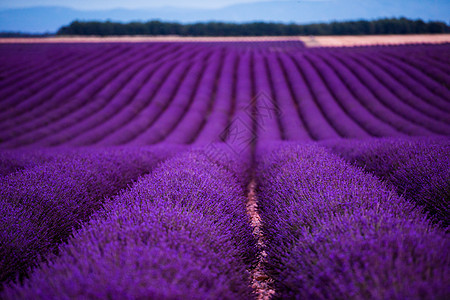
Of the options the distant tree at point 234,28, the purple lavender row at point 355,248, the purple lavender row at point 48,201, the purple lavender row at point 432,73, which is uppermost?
the distant tree at point 234,28

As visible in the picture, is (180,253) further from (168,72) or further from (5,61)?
(5,61)

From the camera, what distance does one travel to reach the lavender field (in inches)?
46.6

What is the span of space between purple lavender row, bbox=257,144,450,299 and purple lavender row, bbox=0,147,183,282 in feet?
5.26

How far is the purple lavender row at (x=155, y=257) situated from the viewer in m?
1.11

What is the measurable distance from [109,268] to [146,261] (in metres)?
0.18

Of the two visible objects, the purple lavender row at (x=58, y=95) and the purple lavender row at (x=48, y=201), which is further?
the purple lavender row at (x=58, y=95)

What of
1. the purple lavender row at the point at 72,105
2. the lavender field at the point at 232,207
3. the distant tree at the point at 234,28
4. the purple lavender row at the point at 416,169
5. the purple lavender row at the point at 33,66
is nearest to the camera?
the lavender field at the point at 232,207

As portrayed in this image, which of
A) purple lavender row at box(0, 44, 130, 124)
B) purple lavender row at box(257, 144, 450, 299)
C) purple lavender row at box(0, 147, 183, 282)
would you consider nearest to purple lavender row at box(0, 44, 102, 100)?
purple lavender row at box(0, 44, 130, 124)

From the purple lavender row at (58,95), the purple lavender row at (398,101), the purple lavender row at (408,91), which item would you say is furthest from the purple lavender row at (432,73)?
the purple lavender row at (58,95)

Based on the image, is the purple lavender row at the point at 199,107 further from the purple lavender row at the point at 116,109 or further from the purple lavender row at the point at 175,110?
the purple lavender row at the point at 116,109

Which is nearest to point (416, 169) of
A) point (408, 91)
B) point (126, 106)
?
point (408, 91)

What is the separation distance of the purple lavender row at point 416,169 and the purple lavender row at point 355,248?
518mm

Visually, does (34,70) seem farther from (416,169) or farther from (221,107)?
(416,169)

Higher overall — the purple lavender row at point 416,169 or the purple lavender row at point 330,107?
the purple lavender row at point 330,107
